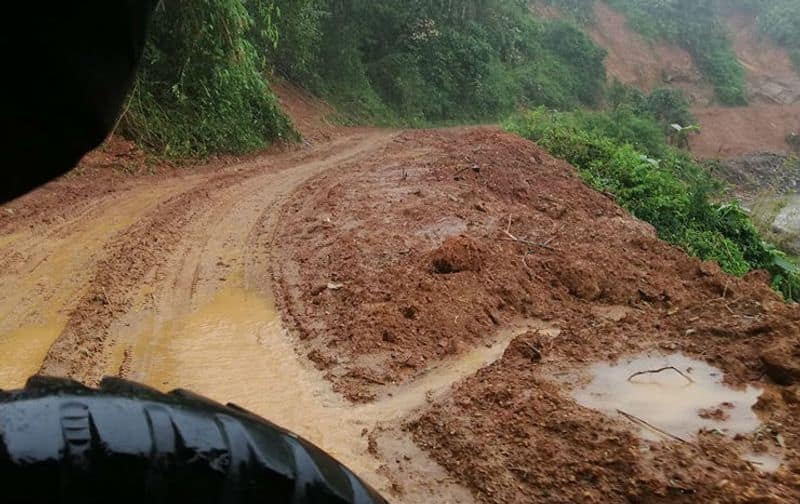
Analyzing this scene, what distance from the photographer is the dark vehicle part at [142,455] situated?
1.06 metres

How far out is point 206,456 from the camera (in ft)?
3.83

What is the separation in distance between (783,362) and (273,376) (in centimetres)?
338

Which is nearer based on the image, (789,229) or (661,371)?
(661,371)

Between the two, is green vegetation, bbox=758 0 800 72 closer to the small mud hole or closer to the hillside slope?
the hillside slope

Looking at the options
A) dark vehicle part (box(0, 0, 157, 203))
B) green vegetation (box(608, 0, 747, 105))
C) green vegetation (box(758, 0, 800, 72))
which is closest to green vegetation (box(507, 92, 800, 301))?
dark vehicle part (box(0, 0, 157, 203))

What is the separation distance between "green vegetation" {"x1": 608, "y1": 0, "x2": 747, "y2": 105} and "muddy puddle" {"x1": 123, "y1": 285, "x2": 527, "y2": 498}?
38737 millimetres

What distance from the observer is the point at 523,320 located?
19.9 ft

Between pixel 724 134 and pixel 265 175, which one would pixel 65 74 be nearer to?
pixel 265 175

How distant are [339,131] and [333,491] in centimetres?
1771

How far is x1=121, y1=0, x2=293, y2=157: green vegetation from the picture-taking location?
37.0 ft

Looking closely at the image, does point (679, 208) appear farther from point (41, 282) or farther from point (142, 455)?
point (142, 455)

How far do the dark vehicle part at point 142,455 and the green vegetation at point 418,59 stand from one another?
598 inches

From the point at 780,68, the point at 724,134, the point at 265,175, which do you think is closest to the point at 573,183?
the point at 265,175

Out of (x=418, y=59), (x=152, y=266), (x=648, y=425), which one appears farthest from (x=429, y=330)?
(x=418, y=59)
